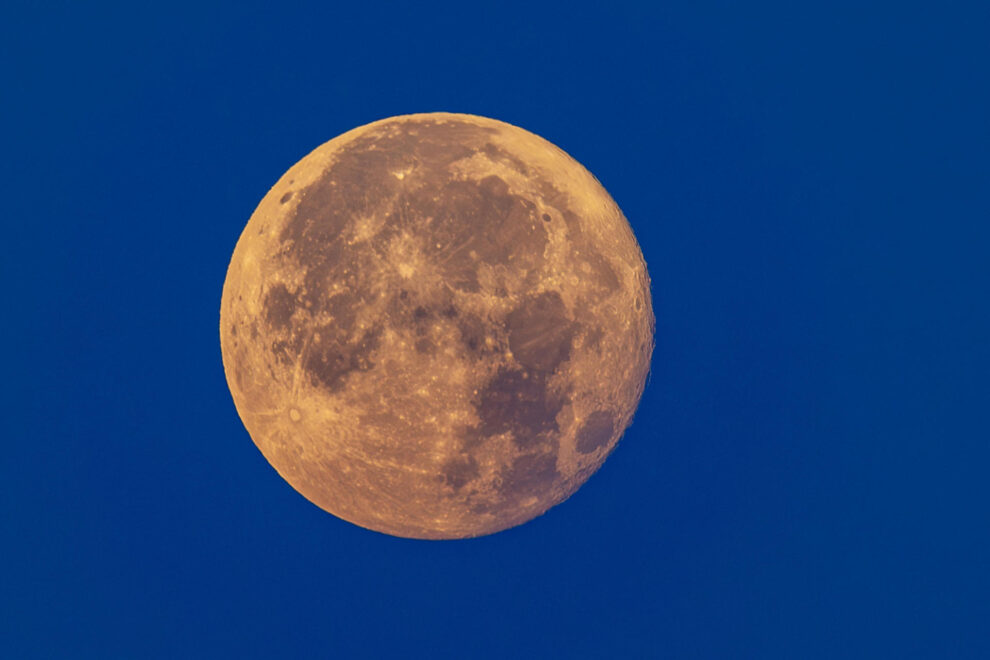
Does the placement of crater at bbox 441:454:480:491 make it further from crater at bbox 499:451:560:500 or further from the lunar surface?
crater at bbox 499:451:560:500

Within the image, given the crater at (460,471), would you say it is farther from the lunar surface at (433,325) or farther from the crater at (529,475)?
the crater at (529,475)

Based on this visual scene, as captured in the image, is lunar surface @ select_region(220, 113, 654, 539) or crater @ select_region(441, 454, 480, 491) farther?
crater @ select_region(441, 454, 480, 491)

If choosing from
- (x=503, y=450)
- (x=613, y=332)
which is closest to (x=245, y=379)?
(x=503, y=450)

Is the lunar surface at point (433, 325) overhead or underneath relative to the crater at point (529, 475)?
overhead

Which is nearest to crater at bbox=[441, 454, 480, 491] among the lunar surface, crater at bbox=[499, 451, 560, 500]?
the lunar surface

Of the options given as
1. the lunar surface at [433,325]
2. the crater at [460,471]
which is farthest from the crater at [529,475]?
the crater at [460,471]

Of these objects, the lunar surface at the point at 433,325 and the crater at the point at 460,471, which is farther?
the crater at the point at 460,471

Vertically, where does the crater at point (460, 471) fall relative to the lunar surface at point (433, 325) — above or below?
below

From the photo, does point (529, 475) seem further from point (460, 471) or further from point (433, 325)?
point (433, 325)

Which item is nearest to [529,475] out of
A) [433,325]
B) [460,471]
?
[460,471]
